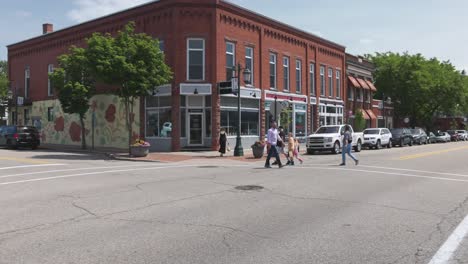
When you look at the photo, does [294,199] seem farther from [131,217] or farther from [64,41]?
[64,41]

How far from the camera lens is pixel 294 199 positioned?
1011 centimetres

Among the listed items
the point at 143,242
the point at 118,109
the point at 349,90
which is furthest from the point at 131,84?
the point at 349,90

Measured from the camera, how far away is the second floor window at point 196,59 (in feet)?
95.5

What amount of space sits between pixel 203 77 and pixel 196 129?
3329 mm

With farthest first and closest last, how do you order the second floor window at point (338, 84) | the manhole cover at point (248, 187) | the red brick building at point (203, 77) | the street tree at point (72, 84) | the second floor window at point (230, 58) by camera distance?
the second floor window at point (338, 84) → the second floor window at point (230, 58) → the street tree at point (72, 84) → the red brick building at point (203, 77) → the manhole cover at point (248, 187)

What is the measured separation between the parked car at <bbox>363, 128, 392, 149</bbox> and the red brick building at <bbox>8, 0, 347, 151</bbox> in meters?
5.61

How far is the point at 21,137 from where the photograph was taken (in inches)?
1258

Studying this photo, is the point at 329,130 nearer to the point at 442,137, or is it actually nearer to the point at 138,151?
the point at 138,151

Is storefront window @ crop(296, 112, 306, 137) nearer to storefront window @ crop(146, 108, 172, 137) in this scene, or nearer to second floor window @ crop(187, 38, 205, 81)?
second floor window @ crop(187, 38, 205, 81)

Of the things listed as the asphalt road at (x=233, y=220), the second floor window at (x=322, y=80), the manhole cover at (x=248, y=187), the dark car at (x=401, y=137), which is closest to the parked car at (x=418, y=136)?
the dark car at (x=401, y=137)

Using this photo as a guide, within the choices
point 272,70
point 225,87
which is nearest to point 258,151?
point 225,87

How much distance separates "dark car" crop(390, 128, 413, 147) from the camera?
133 feet

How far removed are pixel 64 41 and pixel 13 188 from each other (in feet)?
94.0

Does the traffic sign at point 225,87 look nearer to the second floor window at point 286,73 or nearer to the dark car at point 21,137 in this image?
the second floor window at point 286,73
